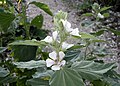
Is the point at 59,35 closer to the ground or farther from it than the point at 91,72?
farther from it

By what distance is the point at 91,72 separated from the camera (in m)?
0.88

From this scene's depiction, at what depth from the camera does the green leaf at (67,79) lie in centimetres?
82

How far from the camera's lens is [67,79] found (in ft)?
2.71

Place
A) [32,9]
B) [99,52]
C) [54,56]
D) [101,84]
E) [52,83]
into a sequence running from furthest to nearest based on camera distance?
[32,9] → [99,52] → [101,84] → [54,56] → [52,83]

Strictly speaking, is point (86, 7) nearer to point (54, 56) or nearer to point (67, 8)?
point (67, 8)

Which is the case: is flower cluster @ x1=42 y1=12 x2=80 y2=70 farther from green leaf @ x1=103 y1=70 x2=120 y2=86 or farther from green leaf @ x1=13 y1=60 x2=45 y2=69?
green leaf @ x1=103 y1=70 x2=120 y2=86

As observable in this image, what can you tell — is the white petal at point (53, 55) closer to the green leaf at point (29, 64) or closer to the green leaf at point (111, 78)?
the green leaf at point (29, 64)

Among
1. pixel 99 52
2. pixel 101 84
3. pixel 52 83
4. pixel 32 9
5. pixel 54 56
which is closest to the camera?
pixel 52 83

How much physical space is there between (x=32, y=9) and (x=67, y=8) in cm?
65

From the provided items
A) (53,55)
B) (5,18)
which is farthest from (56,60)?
(5,18)

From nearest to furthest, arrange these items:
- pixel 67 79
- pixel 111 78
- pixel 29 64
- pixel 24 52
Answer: pixel 67 79 → pixel 29 64 → pixel 111 78 → pixel 24 52

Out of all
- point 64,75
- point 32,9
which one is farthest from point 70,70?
point 32,9

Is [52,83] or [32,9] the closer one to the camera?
[52,83]

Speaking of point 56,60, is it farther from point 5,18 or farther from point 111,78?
point 5,18
